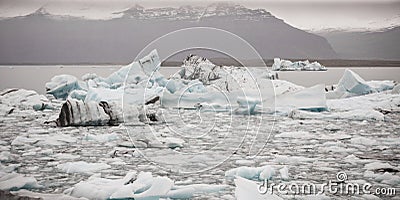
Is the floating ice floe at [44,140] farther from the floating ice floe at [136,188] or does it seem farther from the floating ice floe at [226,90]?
the floating ice floe at [226,90]

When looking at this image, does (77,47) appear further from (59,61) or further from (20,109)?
(20,109)

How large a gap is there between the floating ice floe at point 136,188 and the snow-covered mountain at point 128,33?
662mm

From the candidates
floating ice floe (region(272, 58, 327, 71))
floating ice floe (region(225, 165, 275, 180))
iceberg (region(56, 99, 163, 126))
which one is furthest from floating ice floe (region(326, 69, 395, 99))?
iceberg (region(56, 99, 163, 126))

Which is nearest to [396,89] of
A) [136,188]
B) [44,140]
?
[136,188]

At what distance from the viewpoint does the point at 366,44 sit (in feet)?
9.07

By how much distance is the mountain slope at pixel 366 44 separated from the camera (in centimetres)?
274

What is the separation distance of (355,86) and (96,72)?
4.68ft

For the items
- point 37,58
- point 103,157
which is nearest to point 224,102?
point 103,157

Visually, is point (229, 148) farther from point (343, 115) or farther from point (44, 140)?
point (44, 140)

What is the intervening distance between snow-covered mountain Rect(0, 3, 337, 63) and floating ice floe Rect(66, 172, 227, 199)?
662 mm

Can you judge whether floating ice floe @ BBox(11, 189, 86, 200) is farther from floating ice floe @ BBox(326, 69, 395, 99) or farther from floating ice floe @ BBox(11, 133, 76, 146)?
floating ice floe @ BBox(326, 69, 395, 99)

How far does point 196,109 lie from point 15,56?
109 cm

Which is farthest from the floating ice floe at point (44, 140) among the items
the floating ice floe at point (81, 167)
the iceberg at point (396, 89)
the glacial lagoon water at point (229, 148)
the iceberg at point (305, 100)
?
the iceberg at point (396, 89)

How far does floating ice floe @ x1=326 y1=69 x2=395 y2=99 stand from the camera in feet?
8.90
